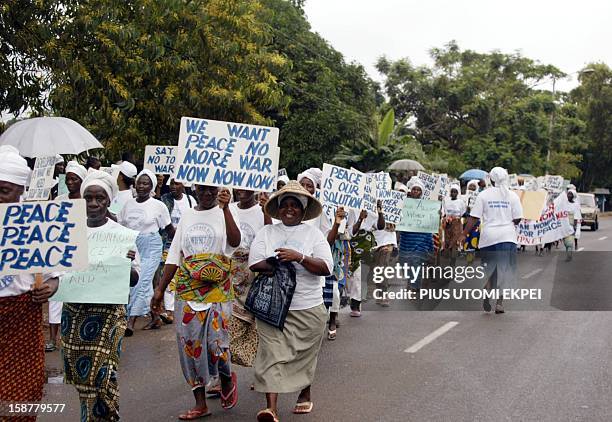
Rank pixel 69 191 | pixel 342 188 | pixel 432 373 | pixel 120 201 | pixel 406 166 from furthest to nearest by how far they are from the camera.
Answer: pixel 406 166 < pixel 120 201 < pixel 342 188 < pixel 69 191 < pixel 432 373

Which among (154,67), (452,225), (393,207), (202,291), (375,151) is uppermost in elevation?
(154,67)

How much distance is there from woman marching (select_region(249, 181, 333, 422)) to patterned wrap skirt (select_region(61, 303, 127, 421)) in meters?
1.18

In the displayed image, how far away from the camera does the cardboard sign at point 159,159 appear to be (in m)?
12.3

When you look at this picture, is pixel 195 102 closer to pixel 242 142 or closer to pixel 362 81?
pixel 242 142

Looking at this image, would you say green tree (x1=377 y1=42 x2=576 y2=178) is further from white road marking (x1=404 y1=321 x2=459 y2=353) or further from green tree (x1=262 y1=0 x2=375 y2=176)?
white road marking (x1=404 y1=321 x2=459 y2=353)

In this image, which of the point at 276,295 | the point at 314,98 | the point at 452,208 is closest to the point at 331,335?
the point at 276,295

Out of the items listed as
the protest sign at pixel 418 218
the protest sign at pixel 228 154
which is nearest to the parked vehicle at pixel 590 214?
the protest sign at pixel 418 218

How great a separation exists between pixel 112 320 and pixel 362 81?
85.8 feet

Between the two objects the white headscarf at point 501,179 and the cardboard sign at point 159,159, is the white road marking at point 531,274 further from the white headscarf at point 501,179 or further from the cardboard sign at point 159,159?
the cardboard sign at point 159,159

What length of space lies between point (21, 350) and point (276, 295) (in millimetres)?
1944

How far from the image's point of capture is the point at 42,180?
8430 millimetres

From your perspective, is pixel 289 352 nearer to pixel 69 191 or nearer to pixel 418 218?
pixel 69 191

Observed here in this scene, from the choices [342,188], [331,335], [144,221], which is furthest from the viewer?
[342,188]

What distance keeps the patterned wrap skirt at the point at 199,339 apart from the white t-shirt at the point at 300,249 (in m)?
0.49
